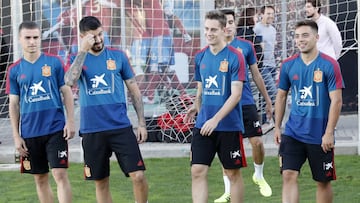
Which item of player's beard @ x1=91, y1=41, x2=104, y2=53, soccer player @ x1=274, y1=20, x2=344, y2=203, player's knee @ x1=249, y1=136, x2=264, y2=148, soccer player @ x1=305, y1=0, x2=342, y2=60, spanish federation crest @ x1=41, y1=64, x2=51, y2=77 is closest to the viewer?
soccer player @ x1=274, y1=20, x2=344, y2=203

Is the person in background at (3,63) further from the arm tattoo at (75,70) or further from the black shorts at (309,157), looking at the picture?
the black shorts at (309,157)

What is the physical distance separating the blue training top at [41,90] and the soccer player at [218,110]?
1.29 m

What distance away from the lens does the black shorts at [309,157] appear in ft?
26.7

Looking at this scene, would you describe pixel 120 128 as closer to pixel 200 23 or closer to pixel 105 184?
pixel 105 184

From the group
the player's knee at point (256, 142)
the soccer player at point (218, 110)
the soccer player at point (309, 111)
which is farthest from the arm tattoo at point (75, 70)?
the player's knee at point (256, 142)

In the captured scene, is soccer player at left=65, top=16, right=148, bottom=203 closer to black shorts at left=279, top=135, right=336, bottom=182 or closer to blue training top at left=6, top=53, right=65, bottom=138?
blue training top at left=6, top=53, right=65, bottom=138

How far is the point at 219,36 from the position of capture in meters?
8.48

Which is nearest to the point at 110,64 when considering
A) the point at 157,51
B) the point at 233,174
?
the point at 233,174

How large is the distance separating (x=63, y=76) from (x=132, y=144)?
0.92 metres

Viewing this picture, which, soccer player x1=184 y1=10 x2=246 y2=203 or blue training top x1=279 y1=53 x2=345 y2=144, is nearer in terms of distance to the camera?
blue training top x1=279 y1=53 x2=345 y2=144

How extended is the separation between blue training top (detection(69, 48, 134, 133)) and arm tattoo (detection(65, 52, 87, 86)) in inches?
4.8

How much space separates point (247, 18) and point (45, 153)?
5.56m

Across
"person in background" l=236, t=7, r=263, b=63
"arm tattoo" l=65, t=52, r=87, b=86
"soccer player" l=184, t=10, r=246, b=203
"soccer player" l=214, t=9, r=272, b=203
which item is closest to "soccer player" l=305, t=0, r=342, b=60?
"soccer player" l=214, t=9, r=272, b=203

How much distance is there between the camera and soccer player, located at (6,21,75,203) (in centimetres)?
859
